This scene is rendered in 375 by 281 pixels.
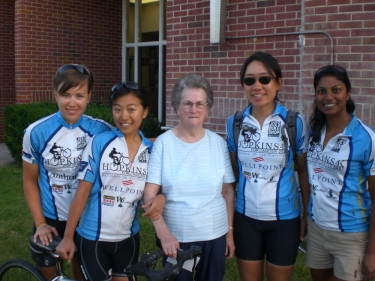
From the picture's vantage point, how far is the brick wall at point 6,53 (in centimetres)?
1158

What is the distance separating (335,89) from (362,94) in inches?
96.2

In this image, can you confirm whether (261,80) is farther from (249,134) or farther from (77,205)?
(77,205)

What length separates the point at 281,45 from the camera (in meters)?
5.48

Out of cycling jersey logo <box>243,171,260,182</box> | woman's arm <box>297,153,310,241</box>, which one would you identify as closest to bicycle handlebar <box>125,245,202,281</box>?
cycling jersey logo <box>243,171,260,182</box>

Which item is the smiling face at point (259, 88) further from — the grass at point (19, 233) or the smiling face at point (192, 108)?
the grass at point (19, 233)

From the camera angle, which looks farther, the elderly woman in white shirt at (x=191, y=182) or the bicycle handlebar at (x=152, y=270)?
the elderly woman in white shirt at (x=191, y=182)

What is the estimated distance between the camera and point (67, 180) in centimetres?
288

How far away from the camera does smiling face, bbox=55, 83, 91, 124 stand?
2.83 metres

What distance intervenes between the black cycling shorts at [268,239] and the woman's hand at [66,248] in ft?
3.32

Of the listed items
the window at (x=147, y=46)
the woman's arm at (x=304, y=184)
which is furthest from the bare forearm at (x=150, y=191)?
the window at (x=147, y=46)

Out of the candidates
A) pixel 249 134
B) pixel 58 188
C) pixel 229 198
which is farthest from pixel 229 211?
pixel 58 188

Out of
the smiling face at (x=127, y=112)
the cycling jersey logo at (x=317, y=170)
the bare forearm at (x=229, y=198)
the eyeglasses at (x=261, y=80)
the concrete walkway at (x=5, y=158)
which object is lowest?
the concrete walkway at (x=5, y=158)

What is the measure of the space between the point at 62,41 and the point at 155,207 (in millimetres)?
7925

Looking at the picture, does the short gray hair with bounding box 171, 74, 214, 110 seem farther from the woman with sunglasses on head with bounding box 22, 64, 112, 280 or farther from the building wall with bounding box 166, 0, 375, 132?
the building wall with bounding box 166, 0, 375, 132
